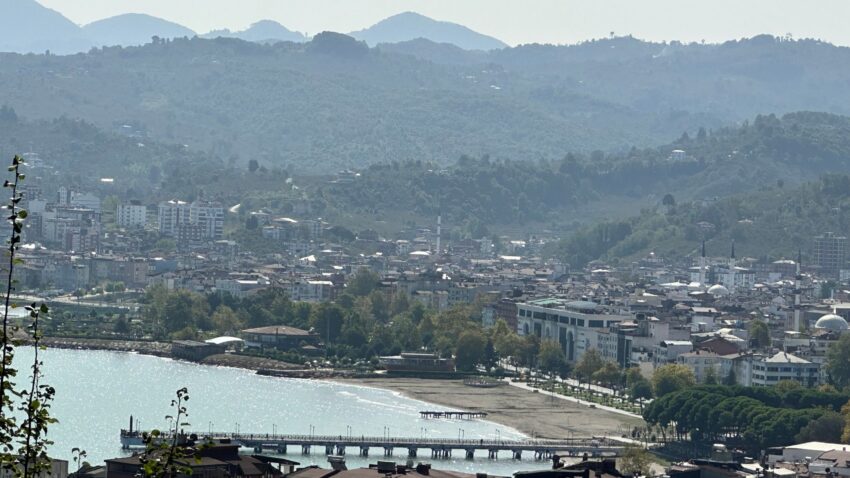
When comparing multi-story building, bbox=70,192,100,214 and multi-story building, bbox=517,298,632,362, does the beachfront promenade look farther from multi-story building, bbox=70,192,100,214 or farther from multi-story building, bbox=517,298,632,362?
multi-story building, bbox=70,192,100,214

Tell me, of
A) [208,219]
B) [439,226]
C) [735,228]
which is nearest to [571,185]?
[439,226]

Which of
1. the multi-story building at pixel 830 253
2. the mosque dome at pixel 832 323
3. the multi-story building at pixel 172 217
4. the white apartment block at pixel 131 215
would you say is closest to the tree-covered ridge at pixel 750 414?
the mosque dome at pixel 832 323

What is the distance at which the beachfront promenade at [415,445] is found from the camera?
1799 inches

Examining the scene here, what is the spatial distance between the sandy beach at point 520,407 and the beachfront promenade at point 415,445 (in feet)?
10.2

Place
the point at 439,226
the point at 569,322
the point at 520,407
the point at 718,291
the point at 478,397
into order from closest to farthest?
the point at 520,407 → the point at 478,397 → the point at 569,322 → the point at 718,291 → the point at 439,226

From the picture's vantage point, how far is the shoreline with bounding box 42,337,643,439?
52.6 m

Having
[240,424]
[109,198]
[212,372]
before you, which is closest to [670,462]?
[240,424]

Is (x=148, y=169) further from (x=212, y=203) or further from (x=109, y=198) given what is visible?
(x=212, y=203)

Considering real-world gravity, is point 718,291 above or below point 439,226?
below

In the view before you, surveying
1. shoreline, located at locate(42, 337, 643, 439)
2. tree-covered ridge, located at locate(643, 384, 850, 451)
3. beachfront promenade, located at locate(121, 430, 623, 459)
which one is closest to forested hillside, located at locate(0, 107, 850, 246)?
shoreline, located at locate(42, 337, 643, 439)

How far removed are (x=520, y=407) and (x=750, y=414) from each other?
9.77 meters

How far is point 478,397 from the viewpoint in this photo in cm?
5941

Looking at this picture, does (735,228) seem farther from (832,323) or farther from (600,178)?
(832,323)

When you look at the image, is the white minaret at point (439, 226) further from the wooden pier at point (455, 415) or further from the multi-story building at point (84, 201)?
the wooden pier at point (455, 415)
